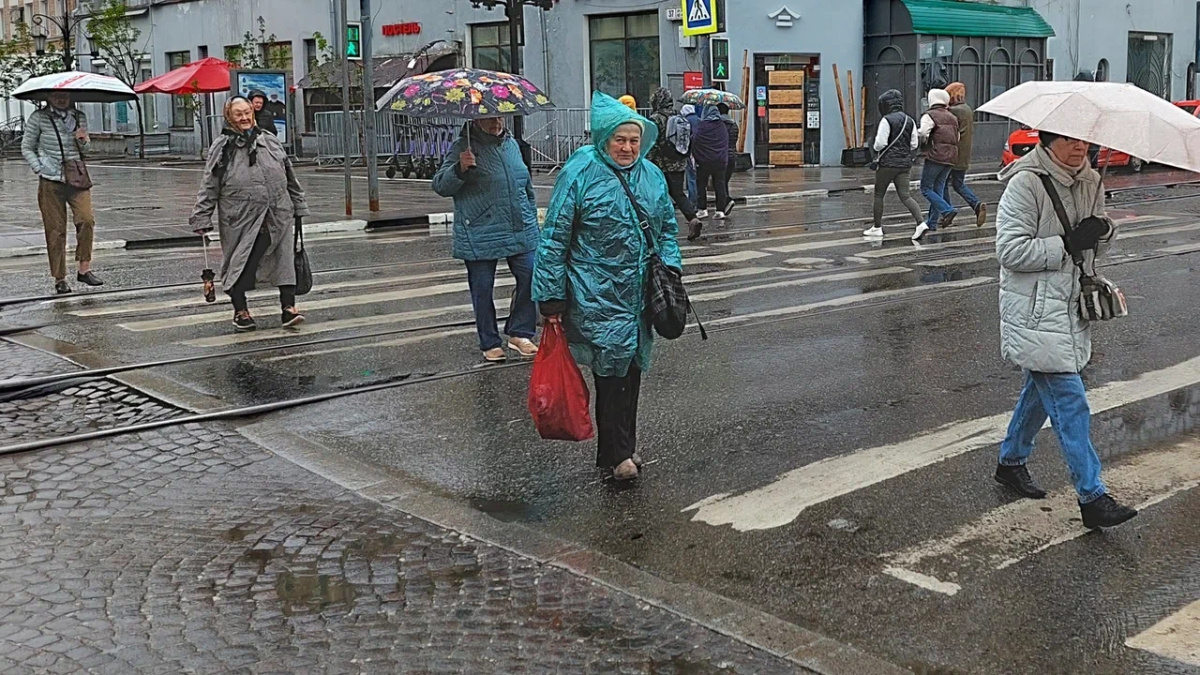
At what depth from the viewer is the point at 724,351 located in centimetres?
881

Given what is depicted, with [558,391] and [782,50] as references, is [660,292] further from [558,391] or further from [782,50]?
[782,50]

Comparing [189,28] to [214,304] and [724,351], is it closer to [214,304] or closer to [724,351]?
[214,304]

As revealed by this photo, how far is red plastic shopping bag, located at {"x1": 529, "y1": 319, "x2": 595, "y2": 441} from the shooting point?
568 centimetres

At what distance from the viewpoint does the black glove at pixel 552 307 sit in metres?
5.67

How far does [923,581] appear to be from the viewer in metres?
4.71

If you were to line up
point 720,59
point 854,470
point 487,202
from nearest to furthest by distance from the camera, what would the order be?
point 854,470 → point 487,202 → point 720,59

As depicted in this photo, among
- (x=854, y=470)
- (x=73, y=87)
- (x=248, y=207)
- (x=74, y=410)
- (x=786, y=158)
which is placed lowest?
(x=854, y=470)

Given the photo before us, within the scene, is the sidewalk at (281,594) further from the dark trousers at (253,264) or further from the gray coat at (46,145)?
the gray coat at (46,145)

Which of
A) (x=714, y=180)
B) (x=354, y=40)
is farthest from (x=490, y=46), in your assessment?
(x=714, y=180)

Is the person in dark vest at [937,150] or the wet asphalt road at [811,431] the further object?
the person in dark vest at [937,150]

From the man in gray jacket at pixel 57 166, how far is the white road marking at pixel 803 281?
5.48m

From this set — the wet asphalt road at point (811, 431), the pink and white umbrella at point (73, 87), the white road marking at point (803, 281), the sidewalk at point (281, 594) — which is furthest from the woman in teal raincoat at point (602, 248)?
the pink and white umbrella at point (73, 87)

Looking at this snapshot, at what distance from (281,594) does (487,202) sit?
4012 millimetres

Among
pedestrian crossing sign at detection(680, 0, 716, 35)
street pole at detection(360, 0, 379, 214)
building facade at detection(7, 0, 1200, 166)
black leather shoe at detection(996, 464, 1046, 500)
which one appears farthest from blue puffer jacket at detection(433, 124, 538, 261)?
building facade at detection(7, 0, 1200, 166)
